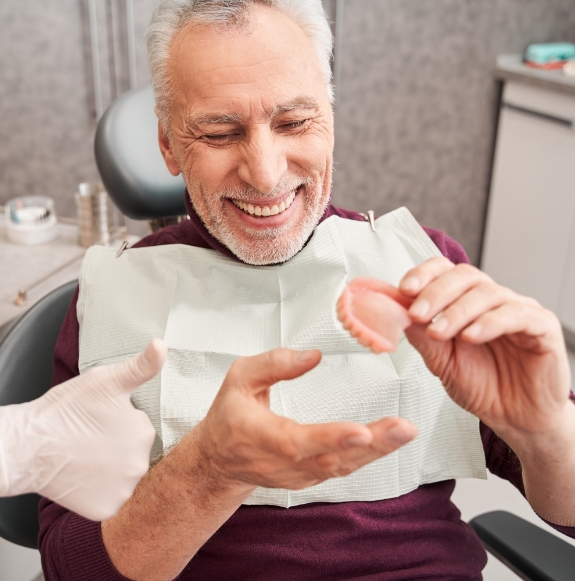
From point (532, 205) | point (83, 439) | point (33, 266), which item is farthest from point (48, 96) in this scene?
point (83, 439)

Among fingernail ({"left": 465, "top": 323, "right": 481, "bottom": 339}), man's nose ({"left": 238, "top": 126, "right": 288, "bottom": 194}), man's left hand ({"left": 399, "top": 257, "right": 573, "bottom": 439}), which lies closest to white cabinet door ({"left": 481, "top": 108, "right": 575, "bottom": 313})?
man's nose ({"left": 238, "top": 126, "right": 288, "bottom": 194})

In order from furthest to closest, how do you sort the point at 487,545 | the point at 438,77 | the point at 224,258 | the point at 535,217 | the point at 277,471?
the point at 438,77
the point at 535,217
the point at 224,258
the point at 487,545
the point at 277,471

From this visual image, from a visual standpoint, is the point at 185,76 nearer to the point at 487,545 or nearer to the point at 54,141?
the point at 487,545

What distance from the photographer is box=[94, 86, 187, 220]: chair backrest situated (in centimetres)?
155

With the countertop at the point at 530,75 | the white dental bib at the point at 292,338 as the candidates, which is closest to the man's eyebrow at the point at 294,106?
the white dental bib at the point at 292,338

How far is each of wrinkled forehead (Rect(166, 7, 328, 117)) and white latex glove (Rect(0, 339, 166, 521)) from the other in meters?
0.53

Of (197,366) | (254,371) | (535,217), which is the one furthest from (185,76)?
(535,217)

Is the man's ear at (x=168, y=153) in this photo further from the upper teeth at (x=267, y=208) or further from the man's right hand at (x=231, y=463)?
the man's right hand at (x=231, y=463)

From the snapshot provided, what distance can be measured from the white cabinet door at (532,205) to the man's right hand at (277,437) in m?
2.18

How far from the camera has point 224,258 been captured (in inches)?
49.0

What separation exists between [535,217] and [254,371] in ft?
7.87

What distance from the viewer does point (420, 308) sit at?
0.71m

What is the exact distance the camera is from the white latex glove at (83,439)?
0.67 meters

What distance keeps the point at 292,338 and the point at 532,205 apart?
203 cm
